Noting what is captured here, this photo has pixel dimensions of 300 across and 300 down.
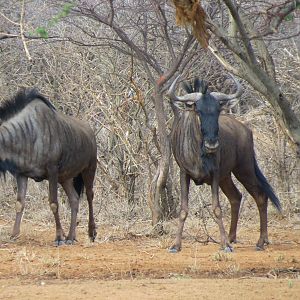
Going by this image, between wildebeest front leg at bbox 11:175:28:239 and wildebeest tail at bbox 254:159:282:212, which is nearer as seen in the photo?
wildebeest front leg at bbox 11:175:28:239

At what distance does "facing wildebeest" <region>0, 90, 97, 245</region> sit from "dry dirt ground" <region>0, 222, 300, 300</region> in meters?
0.67

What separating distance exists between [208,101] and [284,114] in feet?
13.7

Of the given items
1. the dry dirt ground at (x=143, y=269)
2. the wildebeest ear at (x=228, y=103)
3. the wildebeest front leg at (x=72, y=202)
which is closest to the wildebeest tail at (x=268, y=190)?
the dry dirt ground at (x=143, y=269)

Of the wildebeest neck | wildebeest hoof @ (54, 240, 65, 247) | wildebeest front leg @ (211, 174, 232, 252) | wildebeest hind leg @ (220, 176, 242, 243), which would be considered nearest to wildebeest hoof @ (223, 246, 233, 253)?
wildebeest front leg @ (211, 174, 232, 252)

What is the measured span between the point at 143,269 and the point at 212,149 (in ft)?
7.73

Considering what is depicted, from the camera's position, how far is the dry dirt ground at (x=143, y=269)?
Answer: 8.95m

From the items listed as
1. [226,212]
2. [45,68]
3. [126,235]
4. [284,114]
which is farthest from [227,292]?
[45,68]

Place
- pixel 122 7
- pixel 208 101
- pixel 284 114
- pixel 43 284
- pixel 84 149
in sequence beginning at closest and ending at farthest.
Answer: pixel 284 114 < pixel 43 284 < pixel 208 101 < pixel 122 7 < pixel 84 149

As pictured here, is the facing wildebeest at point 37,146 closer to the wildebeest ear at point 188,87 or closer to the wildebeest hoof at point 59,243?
the wildebeest hoof at point 59,243

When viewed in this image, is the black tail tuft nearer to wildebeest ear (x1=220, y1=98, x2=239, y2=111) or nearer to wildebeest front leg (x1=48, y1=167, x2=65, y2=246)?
wildebeest front leg (x1=48, y1=167, x2=65, y2=246)

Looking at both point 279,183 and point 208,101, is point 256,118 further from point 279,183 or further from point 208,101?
point 208,101

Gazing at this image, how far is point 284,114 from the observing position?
28.2 ft

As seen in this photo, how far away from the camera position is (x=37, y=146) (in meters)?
14.0

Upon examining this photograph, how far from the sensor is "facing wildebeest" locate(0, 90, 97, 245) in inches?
549
